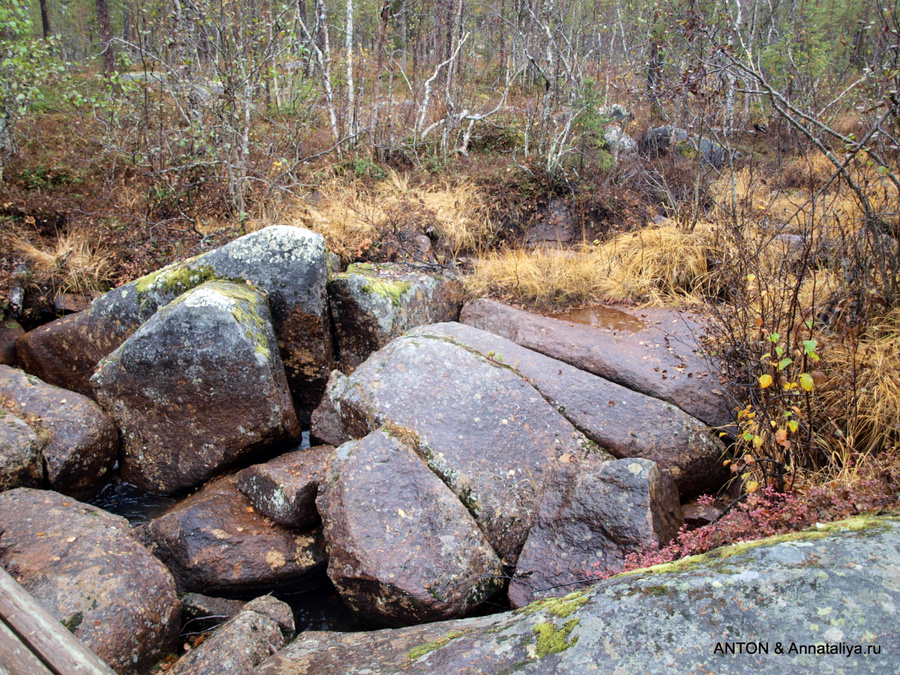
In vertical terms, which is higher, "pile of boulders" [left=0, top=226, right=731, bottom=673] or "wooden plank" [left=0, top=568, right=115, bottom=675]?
"wooden plank" [left=0, top=568, right=115, bottom=675]

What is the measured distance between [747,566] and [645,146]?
11099 mm

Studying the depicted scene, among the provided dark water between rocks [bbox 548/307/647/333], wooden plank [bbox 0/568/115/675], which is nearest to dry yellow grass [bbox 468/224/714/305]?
dark water between rocks [bbox 548/307/647/333]

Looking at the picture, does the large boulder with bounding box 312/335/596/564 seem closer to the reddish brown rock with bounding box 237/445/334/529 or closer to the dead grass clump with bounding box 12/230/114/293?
the reddish brown rock with bounding box 237/445/334/529

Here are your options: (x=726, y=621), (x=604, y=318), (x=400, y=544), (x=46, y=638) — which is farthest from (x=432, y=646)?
(x=604, y=318)

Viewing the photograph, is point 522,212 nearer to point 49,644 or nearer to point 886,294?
point 886,294

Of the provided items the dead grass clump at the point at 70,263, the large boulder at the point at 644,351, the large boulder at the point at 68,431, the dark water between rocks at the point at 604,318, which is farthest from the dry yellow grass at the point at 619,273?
the dead grass clump at the point at 70,263

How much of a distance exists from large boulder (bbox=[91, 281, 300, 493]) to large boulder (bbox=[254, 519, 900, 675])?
2574 millimetres

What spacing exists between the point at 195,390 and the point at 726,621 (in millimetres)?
3821

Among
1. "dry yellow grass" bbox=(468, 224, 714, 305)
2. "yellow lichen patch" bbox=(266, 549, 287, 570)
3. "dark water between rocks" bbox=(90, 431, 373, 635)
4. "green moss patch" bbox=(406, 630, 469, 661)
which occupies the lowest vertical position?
"dark water between rocks" bbox=(90, 431, 373, 635)

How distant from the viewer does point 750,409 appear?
3385mm

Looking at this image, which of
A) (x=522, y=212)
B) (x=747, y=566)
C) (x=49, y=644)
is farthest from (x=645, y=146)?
(x=49, y=644)

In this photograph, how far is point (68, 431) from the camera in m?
4.23

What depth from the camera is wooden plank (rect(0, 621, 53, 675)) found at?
5.17 feet

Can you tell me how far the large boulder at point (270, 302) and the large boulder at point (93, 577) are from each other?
2086mm
